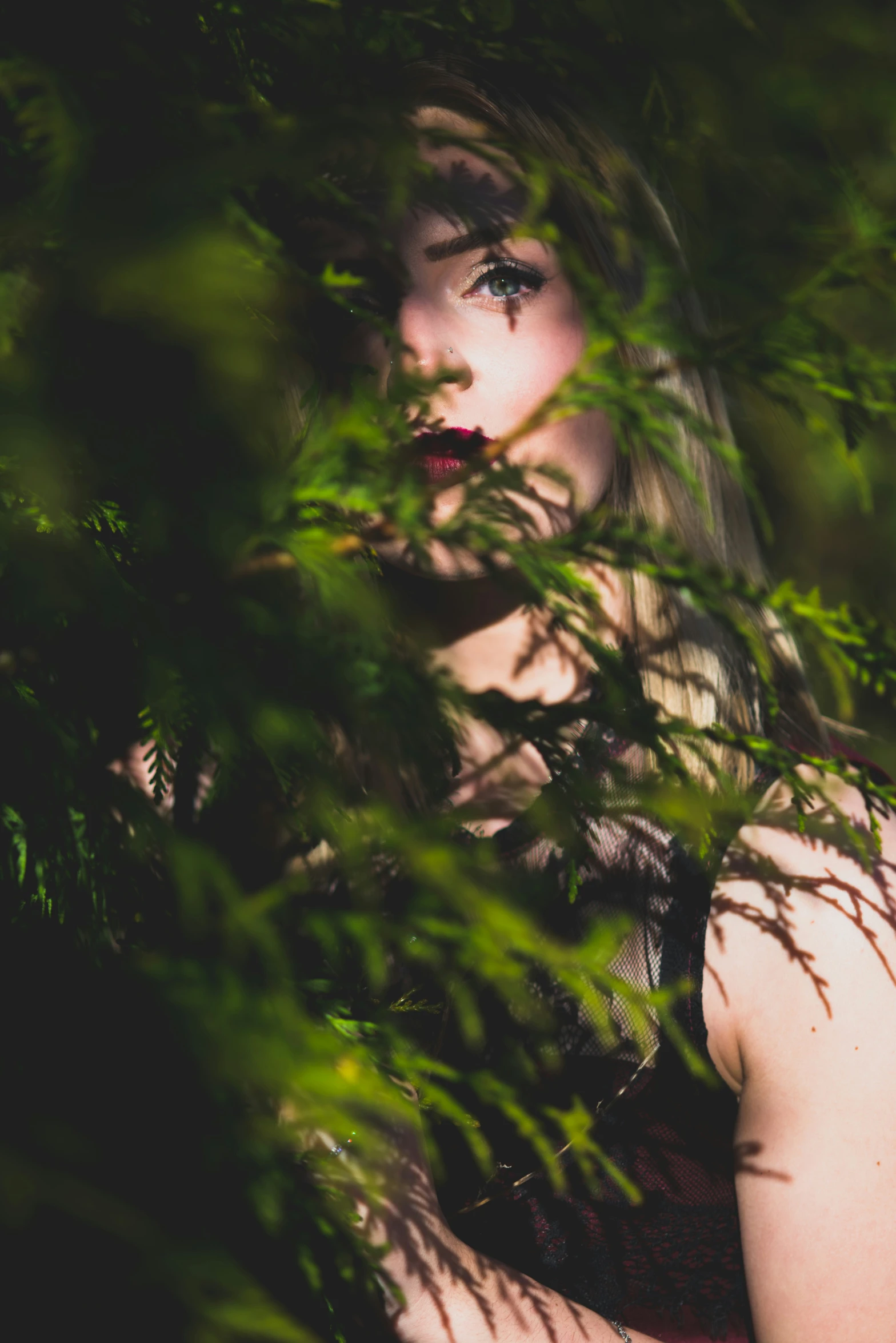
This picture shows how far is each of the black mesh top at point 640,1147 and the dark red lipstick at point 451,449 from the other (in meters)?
0.70

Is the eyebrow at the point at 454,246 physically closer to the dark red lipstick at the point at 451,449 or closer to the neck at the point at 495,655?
the dark red lipstick at the point at 451,449

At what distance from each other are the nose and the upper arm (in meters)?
1.13

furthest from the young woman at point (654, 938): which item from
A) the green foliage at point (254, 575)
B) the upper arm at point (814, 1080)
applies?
the green foliage at point (254, 575)

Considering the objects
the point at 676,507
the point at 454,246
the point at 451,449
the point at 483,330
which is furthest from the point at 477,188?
the point at 676,507

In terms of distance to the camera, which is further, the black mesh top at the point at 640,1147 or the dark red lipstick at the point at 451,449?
the black mesh top at the point at 640,1147

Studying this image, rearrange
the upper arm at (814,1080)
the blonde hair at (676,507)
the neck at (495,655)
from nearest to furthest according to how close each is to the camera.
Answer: the upper arm at (814,1080), the blonde hair at (676,507), the neck at (495,655)

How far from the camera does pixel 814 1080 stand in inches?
70.2

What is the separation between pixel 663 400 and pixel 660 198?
54.1 inches

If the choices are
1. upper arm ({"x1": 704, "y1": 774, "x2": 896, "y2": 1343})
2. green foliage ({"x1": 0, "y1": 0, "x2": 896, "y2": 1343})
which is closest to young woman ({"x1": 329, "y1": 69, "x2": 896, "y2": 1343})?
upper arm ({"x1": 704, "y1": 774, "x2": 896, "y2": 1343})

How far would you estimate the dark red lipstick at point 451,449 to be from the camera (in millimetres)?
1922

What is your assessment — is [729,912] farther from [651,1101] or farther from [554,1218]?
[554,1218]

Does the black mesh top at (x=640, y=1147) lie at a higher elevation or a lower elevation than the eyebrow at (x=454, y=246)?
lower

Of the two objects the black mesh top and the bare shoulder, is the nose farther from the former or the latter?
the bare shoulder

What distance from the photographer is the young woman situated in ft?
5.66
